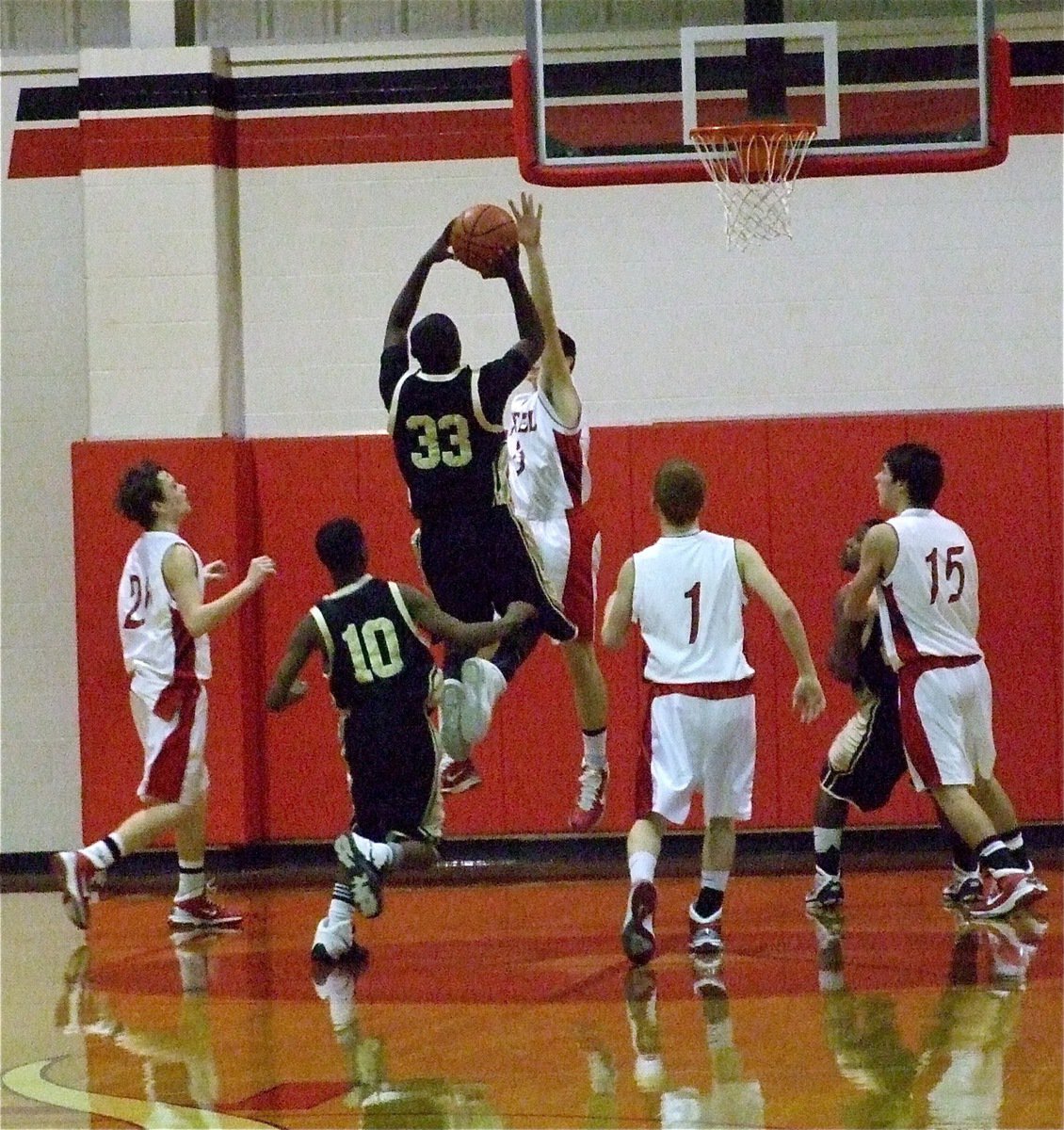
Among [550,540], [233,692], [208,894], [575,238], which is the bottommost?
[208,894]

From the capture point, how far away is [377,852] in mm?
7082

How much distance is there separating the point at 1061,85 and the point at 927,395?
1678mm

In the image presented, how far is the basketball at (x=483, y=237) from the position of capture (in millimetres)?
6887

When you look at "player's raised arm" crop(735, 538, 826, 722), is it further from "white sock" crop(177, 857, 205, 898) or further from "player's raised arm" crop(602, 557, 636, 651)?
"white sock" crop(177, 857, 205, 898)

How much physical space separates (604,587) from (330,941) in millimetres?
3357

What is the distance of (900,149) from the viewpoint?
8109mm

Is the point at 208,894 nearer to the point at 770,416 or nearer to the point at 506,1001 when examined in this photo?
the point at 506,1001

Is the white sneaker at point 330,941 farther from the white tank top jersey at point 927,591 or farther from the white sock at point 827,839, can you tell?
the white tank top jersey at point 927,591

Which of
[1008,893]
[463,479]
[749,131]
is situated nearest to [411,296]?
[463,479]

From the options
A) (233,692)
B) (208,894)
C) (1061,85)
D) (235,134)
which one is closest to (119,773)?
(233,692)

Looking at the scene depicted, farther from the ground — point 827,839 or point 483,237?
point 483,237

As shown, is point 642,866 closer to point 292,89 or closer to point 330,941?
point 330,941

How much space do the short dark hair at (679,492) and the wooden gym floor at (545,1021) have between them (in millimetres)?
1580

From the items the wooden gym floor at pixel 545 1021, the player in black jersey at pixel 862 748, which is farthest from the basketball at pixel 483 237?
the wooden gym floor at pixel 545 1021
